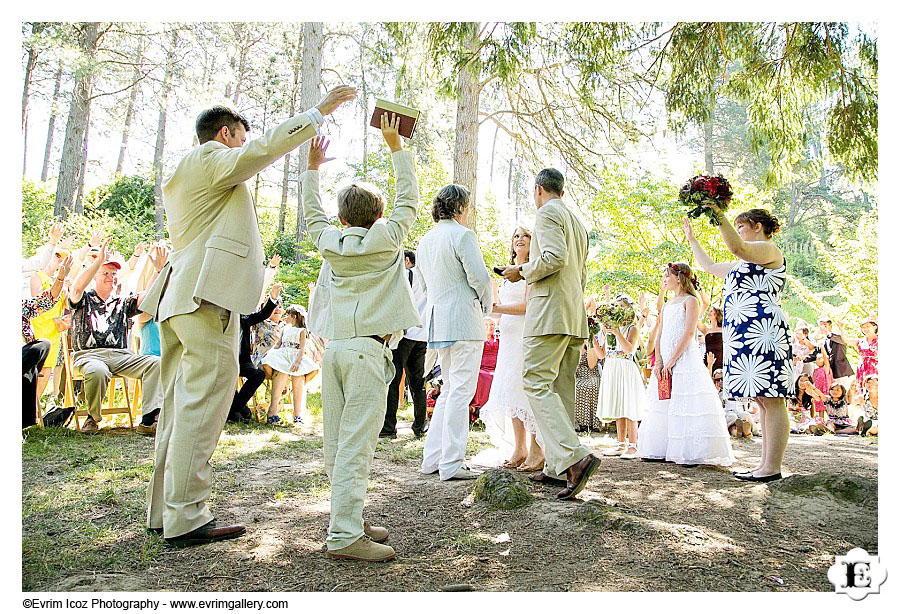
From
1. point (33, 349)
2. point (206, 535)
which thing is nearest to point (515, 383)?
point (206, 535)

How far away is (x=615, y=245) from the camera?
15.0m

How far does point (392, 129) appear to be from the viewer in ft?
10.9

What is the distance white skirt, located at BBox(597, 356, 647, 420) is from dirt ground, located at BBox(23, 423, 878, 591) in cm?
114

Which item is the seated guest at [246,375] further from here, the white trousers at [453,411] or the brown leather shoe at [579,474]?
the brown leather shoe at [579,474]

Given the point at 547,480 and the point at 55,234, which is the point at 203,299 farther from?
the point at 55,234

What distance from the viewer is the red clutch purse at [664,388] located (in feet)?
19.0

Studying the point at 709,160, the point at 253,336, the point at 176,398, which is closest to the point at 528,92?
the point at 253,336

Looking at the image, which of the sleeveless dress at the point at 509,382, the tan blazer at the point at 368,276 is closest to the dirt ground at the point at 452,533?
the sleeveless dress at the point at 509,382

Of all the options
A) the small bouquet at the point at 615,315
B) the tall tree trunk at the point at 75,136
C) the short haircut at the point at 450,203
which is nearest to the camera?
the short haircut at the point at 450,203

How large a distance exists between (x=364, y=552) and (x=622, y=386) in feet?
13.1

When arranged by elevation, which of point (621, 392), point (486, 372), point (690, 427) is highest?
point (486, 372)

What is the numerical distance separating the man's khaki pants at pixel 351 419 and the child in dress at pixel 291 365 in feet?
15.6

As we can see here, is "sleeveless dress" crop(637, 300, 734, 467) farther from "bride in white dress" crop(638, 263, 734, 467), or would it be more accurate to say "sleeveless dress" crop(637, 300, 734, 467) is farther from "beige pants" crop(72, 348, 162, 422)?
"beige pants" crop(72, 348, 162, 422)

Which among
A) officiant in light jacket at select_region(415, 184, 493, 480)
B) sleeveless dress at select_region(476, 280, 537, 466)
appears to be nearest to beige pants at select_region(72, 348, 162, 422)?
officiant in light jacket at select_region(415, 184, 493, 480)
